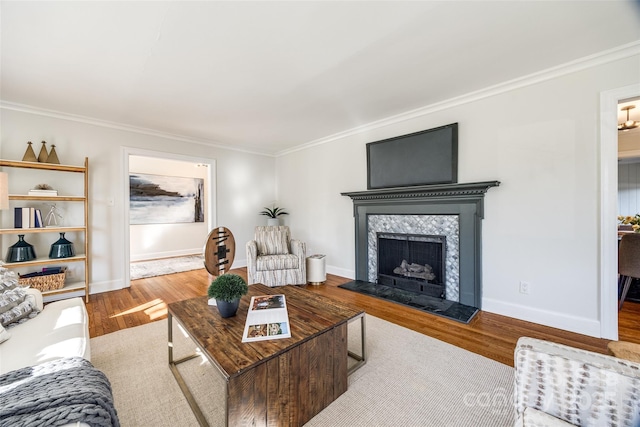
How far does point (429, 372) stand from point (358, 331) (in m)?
0.69

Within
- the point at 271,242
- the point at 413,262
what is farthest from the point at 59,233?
the point at 413,262

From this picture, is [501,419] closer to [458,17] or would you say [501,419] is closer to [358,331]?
[358,331]

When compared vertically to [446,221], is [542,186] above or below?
above

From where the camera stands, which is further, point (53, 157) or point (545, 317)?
point (53, 157)

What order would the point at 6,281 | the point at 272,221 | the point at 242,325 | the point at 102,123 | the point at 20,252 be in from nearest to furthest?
the point at 242,325 < the point at 6,281 < the point at 20,252 < the point at 102,123 < the point at 272,221

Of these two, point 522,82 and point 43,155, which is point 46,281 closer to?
point 43,155

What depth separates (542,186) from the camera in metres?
2.37

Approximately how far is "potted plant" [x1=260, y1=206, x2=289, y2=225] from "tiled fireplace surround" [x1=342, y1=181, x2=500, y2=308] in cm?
199

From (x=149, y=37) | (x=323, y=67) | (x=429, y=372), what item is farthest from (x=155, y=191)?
(x=429, y=372)

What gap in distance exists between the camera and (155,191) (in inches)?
231

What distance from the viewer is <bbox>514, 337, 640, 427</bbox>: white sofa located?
2.54ft

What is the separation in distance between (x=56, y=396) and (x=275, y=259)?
266cm

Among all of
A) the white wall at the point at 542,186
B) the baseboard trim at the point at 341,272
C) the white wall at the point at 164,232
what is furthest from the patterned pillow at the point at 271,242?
the white wall at the point at 542,186

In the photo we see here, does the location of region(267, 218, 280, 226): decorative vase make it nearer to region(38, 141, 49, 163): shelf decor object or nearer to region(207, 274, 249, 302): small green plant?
region(38, 141, 49, 163): shelf decor object
